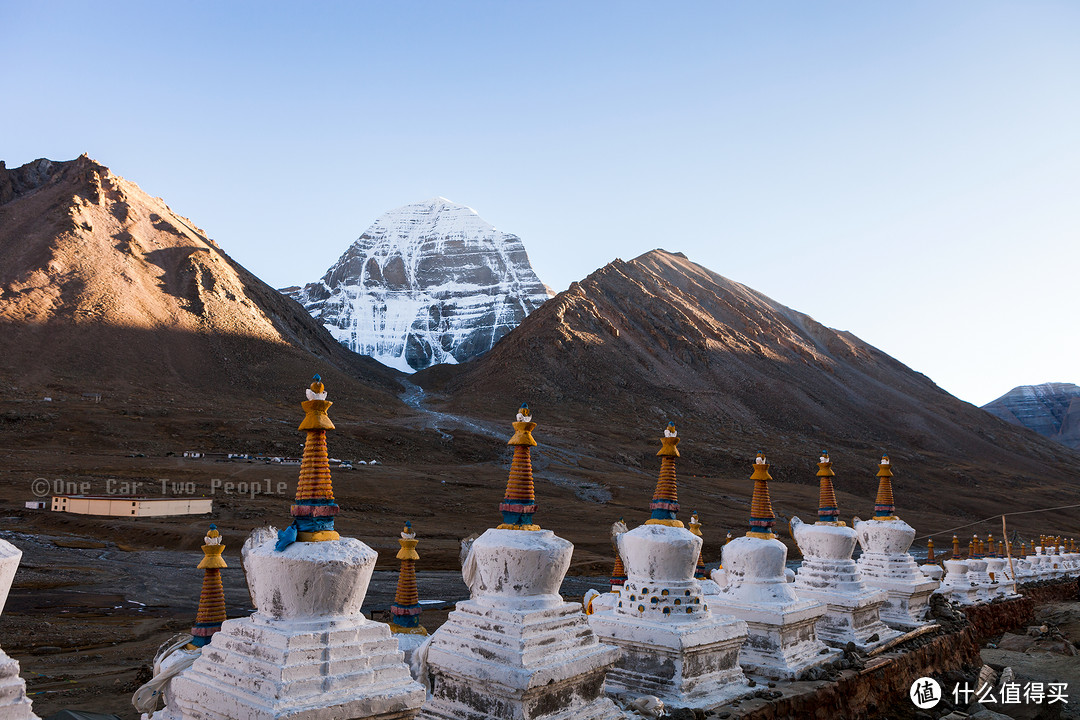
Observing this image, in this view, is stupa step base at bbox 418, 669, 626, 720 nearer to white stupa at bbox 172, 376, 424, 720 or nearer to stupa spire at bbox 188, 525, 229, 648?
white stupa at bbox 172, 376, 424, 720

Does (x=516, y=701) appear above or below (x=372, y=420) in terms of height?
below

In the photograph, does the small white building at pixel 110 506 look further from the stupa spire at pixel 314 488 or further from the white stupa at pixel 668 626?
the stupa spire at pixel 314 488

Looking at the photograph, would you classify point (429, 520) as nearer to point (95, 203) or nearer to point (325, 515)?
point (325, 515)

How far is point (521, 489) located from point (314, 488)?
1908mm

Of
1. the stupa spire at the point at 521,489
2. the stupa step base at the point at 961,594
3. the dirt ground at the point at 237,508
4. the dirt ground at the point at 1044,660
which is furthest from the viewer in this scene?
the stupa step base at the point at 961,594

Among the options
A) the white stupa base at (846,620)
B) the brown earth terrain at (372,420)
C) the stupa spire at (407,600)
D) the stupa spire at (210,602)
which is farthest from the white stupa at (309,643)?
the white stupa base at (846,620)

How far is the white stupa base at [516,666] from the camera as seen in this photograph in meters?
6.09

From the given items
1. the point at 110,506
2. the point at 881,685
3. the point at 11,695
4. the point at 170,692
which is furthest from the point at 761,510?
the point at 110,506

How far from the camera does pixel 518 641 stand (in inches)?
244

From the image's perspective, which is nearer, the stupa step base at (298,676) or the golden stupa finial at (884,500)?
the stupa step base at (298,676)

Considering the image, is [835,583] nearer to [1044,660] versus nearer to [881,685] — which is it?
[881,685]

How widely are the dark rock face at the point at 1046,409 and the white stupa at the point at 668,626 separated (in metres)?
159

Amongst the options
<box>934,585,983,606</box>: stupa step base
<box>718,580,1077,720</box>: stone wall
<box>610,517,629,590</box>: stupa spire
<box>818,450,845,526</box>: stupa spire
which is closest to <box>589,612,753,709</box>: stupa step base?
<box>718,580,1077,720</box>: stone wall

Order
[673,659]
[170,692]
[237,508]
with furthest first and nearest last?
[237,508]
[673,659]
[170,692]
